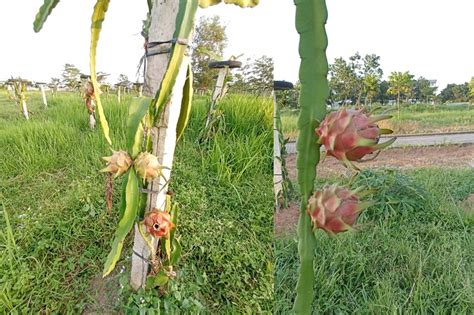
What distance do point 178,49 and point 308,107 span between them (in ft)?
0.88

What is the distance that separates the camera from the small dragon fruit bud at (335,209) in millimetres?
239

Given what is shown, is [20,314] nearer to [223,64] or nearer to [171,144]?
[171,144]

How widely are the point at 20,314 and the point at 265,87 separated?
3.89 feet

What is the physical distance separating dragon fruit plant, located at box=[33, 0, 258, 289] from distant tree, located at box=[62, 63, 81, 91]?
1.30 m

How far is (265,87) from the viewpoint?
1.69m

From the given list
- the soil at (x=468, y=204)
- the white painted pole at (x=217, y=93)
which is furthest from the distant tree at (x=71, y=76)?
the soil at (x=468, y=204)

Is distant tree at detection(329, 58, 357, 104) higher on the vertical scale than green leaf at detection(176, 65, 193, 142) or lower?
higher

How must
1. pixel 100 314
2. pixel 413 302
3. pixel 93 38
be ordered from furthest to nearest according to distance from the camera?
pixel 413 302 < pixel 100 314 < pixel 93 38

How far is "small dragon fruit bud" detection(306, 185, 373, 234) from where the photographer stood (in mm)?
239

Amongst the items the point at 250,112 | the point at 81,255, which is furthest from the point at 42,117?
the point at 81,255

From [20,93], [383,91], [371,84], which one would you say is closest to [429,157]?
[383,91]

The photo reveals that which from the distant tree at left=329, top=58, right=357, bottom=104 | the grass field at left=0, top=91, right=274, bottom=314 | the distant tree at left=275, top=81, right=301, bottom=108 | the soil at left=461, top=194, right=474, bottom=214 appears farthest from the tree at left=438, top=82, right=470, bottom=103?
the distant tree at left=275, top=81, right=301, bottom=108

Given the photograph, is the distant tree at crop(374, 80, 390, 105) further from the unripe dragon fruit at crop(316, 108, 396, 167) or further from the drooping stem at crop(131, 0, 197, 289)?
the unripe dragon fruit at crop(316, 108, 396, 167)

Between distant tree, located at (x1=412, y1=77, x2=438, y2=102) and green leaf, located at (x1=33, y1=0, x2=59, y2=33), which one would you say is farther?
distant tree, located at (x1=412, y1=77, x2=438, y2=102)
